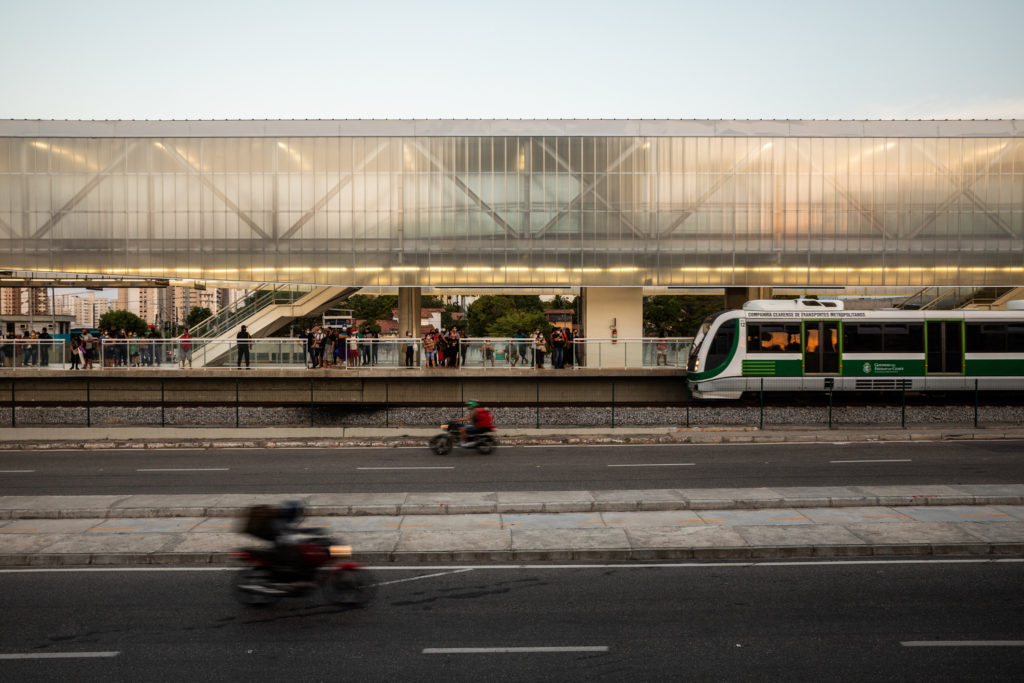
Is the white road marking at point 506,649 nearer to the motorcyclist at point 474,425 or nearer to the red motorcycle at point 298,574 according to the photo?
the red motorcycle at point 298,574

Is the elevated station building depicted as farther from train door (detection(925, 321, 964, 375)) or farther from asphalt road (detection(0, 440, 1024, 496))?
asphalt road (detection(0, 440, 1024, 496))

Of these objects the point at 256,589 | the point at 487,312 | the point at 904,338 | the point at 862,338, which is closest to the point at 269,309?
the point at 862,338

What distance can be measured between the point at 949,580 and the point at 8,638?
11.0 meters

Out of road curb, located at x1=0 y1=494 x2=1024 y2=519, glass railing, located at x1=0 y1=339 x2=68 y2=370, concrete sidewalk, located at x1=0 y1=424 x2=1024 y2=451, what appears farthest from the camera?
glass railing, located at x1=0 y1=339 x2=68 y2=370

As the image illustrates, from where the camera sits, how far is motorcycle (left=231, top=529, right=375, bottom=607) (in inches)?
333

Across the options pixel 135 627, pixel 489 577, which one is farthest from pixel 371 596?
pixel 135 627

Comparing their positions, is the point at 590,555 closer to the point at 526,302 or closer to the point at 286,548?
the point at 286,548

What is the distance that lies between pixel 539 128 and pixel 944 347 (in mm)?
21699

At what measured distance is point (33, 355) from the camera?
98.7 ft

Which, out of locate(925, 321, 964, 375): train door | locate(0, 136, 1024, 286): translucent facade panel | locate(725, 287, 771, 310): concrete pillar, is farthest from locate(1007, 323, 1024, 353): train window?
locate(725, 287, 771, 310): concrete pillar

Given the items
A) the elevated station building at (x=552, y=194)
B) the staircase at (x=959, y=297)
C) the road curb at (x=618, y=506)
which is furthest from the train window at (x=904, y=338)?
the staircase at (x=959, y=297)

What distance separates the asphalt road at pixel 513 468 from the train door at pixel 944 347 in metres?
6.97

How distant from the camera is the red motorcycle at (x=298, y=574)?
8.45m

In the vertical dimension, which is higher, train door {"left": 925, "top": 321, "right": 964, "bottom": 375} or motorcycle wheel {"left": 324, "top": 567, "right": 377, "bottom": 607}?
train door {"left": 925, "top": 321, "right": 964, "bottom": 375}
